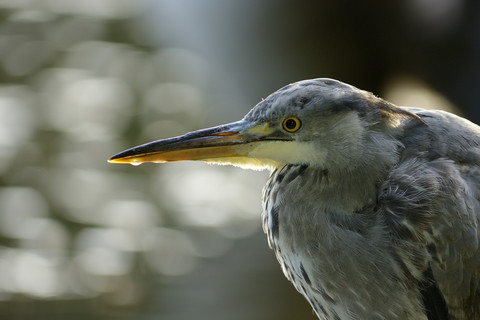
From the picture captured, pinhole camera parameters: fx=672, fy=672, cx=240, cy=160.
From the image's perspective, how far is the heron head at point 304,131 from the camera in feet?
4.59

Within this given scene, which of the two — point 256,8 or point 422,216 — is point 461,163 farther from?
point 256,8

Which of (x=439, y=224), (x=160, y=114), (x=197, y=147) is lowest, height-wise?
(x=160, y=114)

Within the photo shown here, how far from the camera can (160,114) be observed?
4.93m

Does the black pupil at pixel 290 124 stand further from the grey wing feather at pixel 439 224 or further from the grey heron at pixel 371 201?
the grey wing feather at pixel 439 224

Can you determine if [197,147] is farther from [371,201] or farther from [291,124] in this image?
[371,201]

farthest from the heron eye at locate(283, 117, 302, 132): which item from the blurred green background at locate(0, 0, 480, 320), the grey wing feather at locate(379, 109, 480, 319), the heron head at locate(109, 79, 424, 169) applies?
the blurred green background at locate(0, 0, 480, 320)

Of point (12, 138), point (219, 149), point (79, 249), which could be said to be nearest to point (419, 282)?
point (219, 149)

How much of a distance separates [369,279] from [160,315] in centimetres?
266

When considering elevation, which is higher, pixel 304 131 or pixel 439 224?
pixel 304 131

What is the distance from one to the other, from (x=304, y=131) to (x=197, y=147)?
24 centimetres

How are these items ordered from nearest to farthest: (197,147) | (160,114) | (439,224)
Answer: (439,224), (197,147), (160,114)

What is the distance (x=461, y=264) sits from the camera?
1369 millimetres

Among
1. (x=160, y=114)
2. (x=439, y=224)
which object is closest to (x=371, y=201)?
(x=439, y=224)

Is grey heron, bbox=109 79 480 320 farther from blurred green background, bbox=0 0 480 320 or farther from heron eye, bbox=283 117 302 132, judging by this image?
blurred green background, bbox=0 0 480 320
